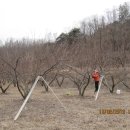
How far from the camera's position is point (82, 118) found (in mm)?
8969

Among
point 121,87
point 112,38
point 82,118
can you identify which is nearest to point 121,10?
point 112,38

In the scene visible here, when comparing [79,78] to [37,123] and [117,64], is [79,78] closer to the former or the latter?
[117,64]
